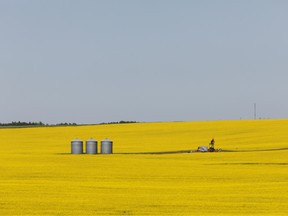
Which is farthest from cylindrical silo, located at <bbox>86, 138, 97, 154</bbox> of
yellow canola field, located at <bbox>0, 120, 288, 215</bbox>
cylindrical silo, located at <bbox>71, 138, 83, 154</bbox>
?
yellow canola field, located at <bbox>0, 120, 288, 215</bbox>

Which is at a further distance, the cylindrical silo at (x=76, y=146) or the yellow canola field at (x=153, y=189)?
the cylindrical silo at (x=76, y=146)

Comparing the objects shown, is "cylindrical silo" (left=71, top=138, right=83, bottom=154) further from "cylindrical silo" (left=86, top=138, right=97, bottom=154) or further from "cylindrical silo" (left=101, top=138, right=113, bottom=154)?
"cylindrical silo" (left=101, top=138, right=113, bottom=154)

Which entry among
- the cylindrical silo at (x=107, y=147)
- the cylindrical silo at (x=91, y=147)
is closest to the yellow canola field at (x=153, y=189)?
the cylindrical silo at (x=107, y=147)

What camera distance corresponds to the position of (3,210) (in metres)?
15.2

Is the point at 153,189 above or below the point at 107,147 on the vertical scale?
below

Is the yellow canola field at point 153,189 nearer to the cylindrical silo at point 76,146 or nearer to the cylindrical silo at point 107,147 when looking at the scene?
the cylindrical silo at point 107,147

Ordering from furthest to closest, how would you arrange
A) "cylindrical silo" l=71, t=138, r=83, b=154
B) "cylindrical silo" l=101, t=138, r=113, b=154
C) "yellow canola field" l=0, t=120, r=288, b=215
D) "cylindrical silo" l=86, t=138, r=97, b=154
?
"cylindrical silo" l=86, t=138, r=97, b=154, "cylindrical silo" l=71, t=138, r=83, b=154, "cylindrical silo" l=101, t=138, r=113, b=154, "yellow canola field" l=0, t=120, r=288, b=215

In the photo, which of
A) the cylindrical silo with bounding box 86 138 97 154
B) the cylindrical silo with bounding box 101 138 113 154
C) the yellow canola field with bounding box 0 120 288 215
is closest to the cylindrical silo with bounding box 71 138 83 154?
the cylindrical silo with bounding box 86 138 97 154

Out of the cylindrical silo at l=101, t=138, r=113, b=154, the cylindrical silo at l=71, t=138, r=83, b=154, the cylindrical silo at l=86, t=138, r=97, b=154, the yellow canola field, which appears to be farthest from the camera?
the cylindrical silo at l=86, t=138, r=97, b=154

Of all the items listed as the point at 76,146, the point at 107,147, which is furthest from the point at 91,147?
the point at 107,147

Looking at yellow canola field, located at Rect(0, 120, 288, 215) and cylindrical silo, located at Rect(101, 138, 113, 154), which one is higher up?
cylindrical silo, located at Rect(101, 138, 113, 154)

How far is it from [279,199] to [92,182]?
23.7 feet

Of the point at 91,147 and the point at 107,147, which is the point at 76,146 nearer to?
the point at 91,147

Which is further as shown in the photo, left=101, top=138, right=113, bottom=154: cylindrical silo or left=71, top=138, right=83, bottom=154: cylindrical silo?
left=71, top=138, right=83, bottom=154: cylindrical silo
